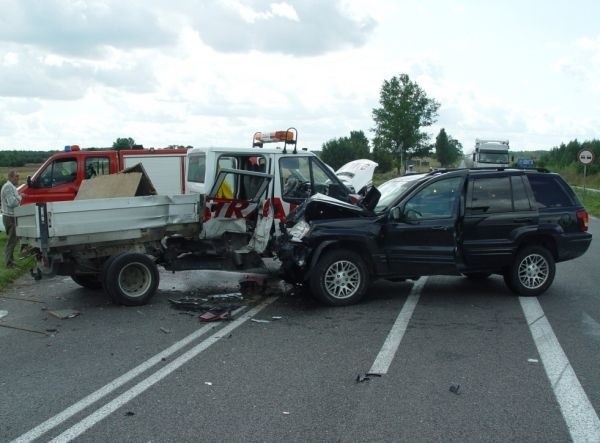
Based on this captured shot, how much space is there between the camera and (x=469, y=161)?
1753 inches

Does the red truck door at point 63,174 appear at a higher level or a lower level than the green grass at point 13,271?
higher

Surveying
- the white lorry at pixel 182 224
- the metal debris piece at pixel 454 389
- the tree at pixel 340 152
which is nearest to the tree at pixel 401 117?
the tree at pixel 340 152

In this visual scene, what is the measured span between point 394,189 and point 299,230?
189 centimetres

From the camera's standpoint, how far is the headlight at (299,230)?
8.20 meters

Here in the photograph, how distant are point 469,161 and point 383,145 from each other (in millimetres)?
12634

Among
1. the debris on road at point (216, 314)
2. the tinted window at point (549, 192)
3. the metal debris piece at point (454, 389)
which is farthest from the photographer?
the tinted window at point (549, 192)

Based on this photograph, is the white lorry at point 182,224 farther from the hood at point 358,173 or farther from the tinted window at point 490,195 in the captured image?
the hood at point 358,173

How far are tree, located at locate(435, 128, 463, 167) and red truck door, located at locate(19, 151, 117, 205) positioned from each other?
8724cm

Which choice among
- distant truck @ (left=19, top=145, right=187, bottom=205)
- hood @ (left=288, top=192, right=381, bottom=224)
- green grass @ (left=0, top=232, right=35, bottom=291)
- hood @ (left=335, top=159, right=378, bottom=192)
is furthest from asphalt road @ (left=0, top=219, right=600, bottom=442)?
hood @ (left=335, top=159, right=378, bottom=192)

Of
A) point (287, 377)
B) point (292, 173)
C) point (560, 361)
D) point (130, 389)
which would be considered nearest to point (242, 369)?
point (287, 377)

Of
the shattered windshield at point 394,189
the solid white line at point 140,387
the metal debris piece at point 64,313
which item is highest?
the shattered windshield at point 394,189

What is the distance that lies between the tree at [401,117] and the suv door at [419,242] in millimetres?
46732

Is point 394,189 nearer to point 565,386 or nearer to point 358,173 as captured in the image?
point 565,386

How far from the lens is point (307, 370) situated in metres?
5.70
